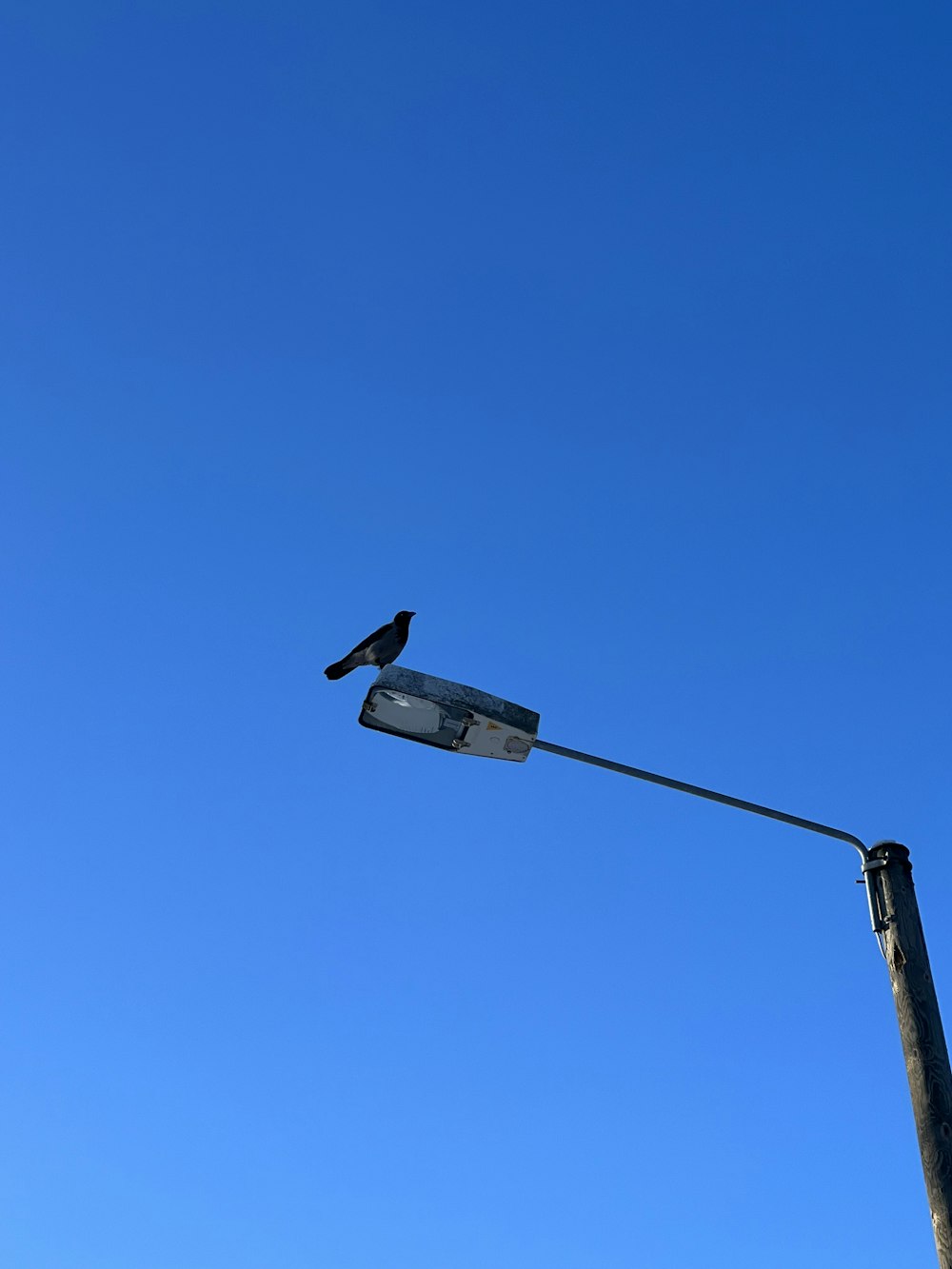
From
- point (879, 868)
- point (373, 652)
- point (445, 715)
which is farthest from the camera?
point (373, 652)

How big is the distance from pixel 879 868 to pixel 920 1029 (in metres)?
0.65

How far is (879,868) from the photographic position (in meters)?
4.96

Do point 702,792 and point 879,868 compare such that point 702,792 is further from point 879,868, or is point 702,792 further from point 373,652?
point 373,652

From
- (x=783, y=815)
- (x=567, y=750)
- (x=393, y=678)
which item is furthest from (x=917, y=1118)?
(x=393, y=678)

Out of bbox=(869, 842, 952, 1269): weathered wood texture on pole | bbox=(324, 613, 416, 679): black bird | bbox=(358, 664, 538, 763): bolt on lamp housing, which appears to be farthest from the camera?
bbox=(324, 613, 416, 679): black bird

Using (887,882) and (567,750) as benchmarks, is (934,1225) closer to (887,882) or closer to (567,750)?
(887,882)

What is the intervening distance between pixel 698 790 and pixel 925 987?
3.94 ft

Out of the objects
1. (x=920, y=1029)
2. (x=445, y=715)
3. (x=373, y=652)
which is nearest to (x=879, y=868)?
(x=920, y=1029)

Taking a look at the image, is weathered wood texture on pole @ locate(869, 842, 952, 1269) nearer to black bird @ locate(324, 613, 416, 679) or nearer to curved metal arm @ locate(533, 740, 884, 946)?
curved metal arm @ locate(533, 740, 884, 946)

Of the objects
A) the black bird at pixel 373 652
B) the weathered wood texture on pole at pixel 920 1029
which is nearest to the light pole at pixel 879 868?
the weathered wood texture on pole at pixel 920 1029

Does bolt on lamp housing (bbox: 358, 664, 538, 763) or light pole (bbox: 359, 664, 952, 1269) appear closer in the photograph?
light pole (bbox: 359, 664, 952, 1269)

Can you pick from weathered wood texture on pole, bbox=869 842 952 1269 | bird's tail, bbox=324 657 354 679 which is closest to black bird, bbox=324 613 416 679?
bird's tail, bbox=324 657 354 679

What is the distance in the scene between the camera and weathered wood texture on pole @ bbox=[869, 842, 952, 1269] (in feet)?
13.7

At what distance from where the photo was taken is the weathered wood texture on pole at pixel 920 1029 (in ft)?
13.7
